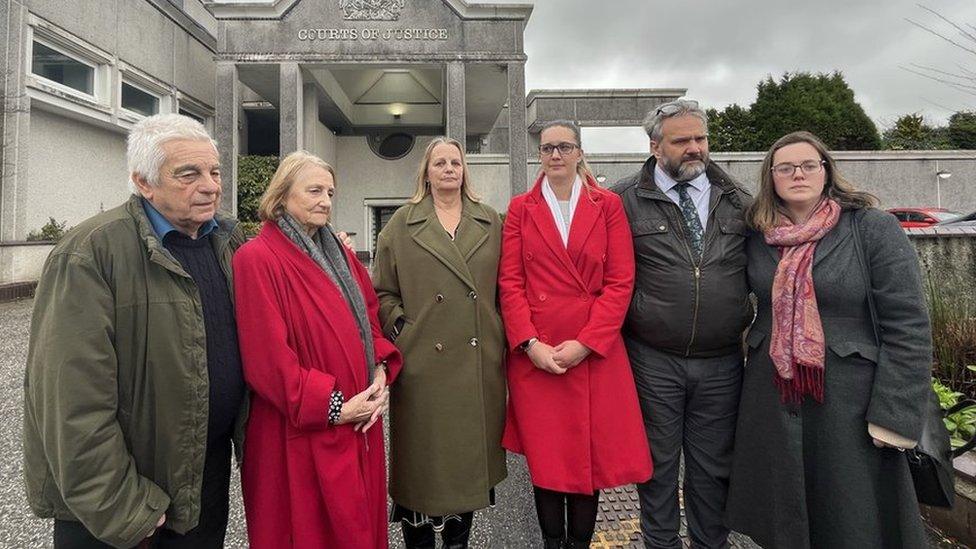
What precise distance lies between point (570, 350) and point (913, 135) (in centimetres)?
3178

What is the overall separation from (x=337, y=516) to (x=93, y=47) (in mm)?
16699

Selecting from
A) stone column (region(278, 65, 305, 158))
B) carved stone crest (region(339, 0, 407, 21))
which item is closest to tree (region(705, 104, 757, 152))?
carved stone crest (region(339, 0, 407, 21))

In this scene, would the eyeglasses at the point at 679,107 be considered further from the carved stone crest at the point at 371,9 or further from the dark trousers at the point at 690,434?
the carved stone crest at the point at 371,9

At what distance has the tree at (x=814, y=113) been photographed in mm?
23312

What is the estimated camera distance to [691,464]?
2.71 metres

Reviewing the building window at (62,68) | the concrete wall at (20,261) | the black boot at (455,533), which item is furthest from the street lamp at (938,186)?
the building window at (62,68)

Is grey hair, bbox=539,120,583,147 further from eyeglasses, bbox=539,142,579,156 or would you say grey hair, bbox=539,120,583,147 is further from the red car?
the red car

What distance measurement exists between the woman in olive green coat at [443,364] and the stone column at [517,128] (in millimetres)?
13252

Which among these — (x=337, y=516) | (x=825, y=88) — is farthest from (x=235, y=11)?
(x=825, y=88)

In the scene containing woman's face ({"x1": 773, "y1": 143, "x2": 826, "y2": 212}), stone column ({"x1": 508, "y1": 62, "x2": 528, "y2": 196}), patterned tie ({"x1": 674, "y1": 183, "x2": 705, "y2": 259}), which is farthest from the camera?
stone column ({"x1": 508, "y1": 62, "x2": 528, "y2": 196})

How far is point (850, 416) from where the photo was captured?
2191mm

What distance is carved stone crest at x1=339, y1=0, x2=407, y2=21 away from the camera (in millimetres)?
15258

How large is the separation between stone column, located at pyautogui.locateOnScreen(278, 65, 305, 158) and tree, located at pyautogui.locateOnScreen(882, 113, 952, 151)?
2598cm

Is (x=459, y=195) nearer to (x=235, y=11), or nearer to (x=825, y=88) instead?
(x=235, y=11)
